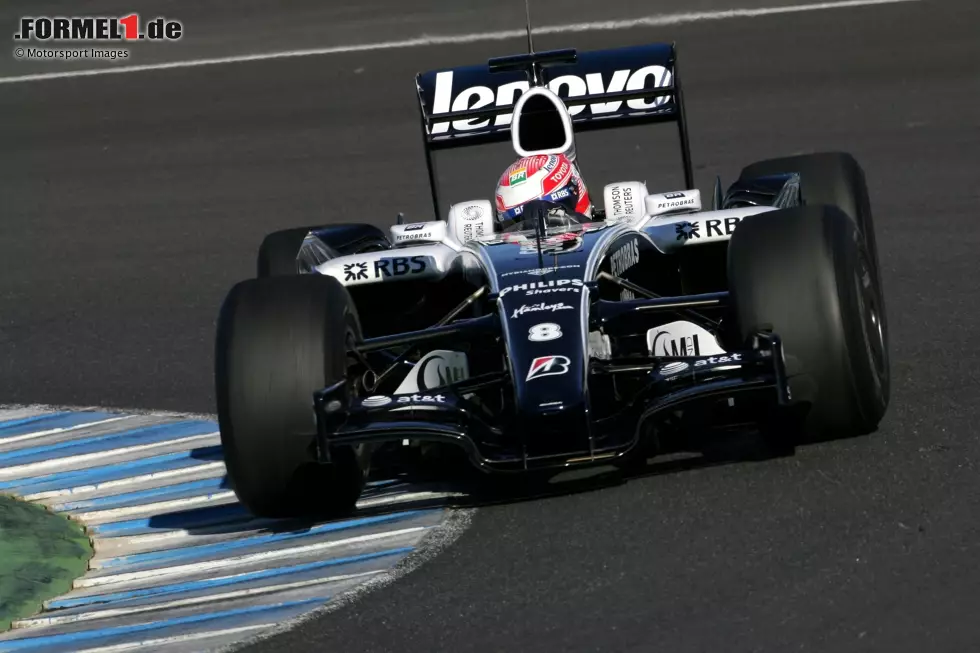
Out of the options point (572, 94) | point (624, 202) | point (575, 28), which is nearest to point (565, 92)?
point (572, 94)

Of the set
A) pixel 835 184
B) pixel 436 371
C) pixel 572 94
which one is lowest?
pixel 436 371

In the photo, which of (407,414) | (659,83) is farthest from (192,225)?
(407,414)

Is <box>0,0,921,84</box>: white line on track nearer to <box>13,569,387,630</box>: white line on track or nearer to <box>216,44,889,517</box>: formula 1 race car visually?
<box>216,44,889,517</box>: formula 1 race car

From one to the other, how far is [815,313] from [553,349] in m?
0.96

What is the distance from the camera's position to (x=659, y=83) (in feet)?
30.8

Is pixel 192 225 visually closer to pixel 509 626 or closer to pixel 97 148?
pixel 97 148

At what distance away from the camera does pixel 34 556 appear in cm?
681

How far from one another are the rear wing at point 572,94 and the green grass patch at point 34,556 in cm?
301

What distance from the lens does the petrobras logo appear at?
30.9 feet

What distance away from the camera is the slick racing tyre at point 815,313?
21.0 ft

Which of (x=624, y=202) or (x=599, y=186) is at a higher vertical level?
(x=599, y=186)

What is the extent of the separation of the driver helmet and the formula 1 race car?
0.25 feet

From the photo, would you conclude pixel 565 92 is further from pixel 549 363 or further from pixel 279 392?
pixel 279 392

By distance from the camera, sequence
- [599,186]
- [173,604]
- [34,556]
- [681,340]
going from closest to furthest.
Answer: [173,604], [34,556], [681,340], [599,186]
